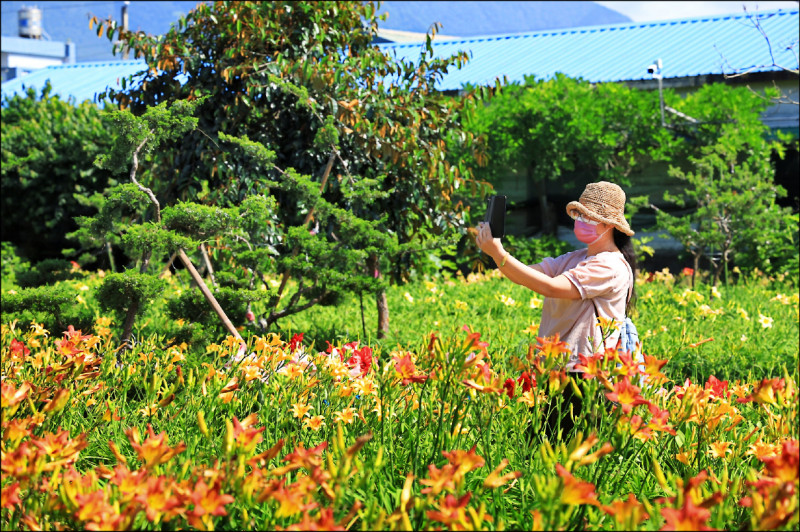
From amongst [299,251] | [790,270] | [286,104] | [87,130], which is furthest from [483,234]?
[87,130]

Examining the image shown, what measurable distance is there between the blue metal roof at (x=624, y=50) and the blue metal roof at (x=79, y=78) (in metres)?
6.19

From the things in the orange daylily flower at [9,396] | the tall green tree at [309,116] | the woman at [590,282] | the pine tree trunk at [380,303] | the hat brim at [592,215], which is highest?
the tall green tree at [309,116]

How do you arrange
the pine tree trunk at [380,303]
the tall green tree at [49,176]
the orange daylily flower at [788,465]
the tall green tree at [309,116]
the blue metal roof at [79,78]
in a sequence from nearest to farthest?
the orange daylily flower at [788,465] → the pine tree trunk at [380,303] → the tall green tree at [309,116] → the tall green tree at [49,176] → the blue metal roof at [79,78]

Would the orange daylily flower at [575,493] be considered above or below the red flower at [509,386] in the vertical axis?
above

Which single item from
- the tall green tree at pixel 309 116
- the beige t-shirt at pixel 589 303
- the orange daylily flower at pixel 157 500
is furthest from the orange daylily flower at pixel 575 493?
the tall green tree at pixel 309 116

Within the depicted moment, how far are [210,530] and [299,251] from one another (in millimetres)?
3613

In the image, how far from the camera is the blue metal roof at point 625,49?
13.0 metres

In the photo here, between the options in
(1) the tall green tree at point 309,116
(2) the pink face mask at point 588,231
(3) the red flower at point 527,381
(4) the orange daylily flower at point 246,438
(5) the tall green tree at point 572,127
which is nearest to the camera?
(4) the orange daylily flower at point 246,438

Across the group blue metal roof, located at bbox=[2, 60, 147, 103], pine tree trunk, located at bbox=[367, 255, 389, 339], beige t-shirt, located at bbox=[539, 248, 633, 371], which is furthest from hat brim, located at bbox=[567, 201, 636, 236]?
blue metal roof, located at bbox=[2, 60, 147, 103]

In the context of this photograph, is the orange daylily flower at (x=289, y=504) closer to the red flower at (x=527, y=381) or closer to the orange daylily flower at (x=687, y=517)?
the orange daylily flower at (x=687, y=517)

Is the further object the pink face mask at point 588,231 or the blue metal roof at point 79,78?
the blue metal roof at point 79,78

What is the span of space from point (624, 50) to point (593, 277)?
42.3 ft

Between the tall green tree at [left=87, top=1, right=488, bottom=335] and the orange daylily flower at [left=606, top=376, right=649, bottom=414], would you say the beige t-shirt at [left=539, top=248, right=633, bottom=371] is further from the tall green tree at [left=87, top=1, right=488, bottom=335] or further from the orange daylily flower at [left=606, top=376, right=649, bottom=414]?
the tall green tree at [left=87, top=1, right=488, bottom=335]

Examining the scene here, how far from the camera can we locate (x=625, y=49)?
1474cm
